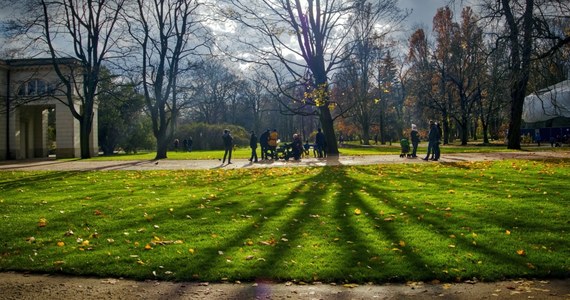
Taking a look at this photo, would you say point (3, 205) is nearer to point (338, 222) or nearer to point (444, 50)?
point (338, 222)

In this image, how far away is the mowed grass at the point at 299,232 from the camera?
5.14 meters

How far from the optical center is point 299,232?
670cm

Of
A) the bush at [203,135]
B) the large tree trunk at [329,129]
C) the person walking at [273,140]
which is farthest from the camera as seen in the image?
the bush at [203,135]

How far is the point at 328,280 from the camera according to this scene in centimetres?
486

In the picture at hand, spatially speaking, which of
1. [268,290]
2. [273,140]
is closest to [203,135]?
[273,140]

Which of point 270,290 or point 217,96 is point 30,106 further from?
point 270,290

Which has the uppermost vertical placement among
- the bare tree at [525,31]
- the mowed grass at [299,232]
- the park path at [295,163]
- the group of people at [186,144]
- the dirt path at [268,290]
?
the bare tree at [525,31]

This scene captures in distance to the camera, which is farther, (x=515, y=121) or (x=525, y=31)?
(x=515, y=121)

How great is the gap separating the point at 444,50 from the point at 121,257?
153ft

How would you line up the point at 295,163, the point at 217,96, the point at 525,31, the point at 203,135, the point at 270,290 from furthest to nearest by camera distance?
the point at 217,96
the point at 203,135
the point at 295,163
the point at 525,31
the point at 270,290

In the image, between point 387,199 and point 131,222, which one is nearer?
point 131,222

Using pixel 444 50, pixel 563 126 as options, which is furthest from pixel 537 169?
pixel 563 126

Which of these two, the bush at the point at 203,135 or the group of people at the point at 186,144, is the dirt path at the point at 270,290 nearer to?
the group of people at the point at 186,144

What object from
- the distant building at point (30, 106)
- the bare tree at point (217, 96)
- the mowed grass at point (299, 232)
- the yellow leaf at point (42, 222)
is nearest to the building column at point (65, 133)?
the distant building at point (30, 106)
